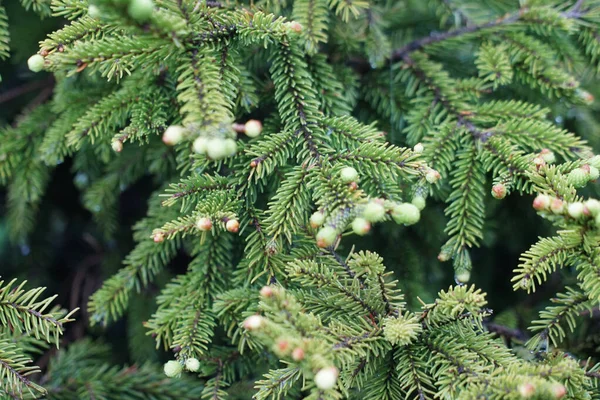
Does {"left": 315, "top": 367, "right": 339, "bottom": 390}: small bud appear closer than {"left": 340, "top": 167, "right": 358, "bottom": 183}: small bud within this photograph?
Yes

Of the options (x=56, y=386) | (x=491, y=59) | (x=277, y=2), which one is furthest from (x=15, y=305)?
(x=491, y=59)

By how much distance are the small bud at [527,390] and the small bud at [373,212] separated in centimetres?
30

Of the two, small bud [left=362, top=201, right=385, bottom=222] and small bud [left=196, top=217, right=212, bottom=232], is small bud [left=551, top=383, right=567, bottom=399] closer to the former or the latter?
small bud [left=362, top=201, right=385, bottom=222]

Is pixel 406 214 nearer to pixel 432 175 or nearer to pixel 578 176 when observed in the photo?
pixel 432 175

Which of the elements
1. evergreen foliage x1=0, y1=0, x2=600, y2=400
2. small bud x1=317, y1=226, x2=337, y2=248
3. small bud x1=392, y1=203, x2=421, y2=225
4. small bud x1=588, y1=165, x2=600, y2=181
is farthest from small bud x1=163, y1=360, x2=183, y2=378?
small bud x1=588, y1=165, x2=600, y2=181

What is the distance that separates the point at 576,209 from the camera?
0.70 metres

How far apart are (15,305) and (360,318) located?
23.4 inches

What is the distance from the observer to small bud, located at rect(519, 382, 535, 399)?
62 cm

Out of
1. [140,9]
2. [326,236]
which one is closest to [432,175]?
[326,236]

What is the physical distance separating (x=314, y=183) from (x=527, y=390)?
0.44 meters

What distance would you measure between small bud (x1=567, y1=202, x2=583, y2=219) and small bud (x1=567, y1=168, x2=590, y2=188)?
11cm

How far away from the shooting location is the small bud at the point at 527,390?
0.62 meters

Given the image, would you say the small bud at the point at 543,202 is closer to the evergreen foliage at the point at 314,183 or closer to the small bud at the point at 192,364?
the evergreen foliage at the point at 314,183

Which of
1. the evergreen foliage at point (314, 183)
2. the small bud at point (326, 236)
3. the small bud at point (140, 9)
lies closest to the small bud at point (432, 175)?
the evergreen foliage at point (314, 183)
